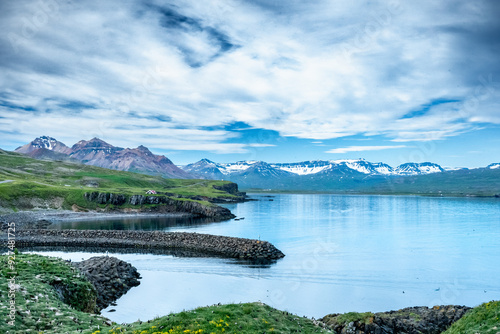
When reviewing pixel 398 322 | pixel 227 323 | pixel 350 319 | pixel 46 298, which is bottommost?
pixel 398 322

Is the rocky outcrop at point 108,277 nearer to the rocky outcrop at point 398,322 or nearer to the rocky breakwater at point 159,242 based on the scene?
the rocky breakwater at point 159,242

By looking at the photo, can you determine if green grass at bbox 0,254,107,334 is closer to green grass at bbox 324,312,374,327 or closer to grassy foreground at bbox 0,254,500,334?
grassy foreground at bbox 0,254,500,334

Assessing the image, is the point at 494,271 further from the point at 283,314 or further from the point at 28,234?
the point at 28,234

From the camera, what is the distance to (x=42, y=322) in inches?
772

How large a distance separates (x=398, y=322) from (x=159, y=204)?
421ft

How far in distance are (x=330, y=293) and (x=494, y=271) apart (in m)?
29.9

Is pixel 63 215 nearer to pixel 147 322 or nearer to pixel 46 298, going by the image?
pixel 46 298

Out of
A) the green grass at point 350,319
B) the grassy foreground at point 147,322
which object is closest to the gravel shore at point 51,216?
the grassy foreground at point 147,322

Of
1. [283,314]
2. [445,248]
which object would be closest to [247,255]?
[283,314]

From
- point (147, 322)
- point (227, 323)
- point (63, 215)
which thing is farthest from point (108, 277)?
point (63, 215)

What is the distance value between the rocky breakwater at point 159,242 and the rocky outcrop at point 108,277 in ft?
69.8

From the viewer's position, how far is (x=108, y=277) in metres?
41.0

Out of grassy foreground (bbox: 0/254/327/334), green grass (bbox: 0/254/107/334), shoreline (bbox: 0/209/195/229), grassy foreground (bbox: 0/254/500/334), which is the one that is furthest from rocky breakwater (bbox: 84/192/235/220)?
grassy foreground (bbox: 0/254/500/334)

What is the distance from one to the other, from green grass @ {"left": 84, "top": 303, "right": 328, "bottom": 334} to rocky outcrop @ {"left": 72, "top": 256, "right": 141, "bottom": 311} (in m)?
17.6
